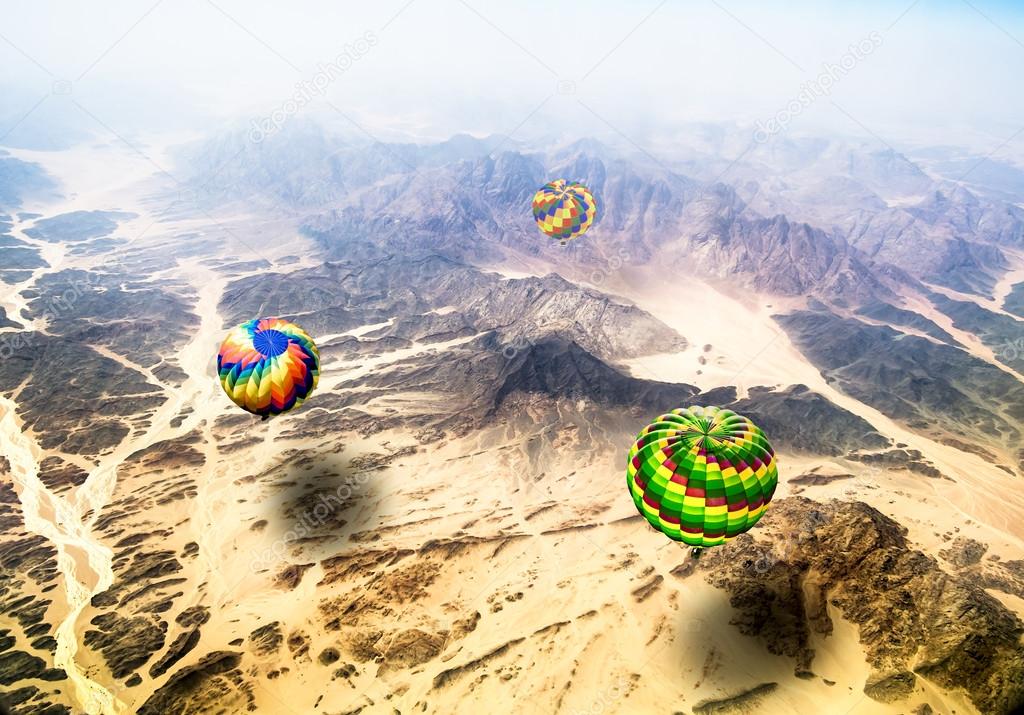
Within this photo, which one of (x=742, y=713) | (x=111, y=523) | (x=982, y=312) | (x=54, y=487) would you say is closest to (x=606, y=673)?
(x=742, y=713)

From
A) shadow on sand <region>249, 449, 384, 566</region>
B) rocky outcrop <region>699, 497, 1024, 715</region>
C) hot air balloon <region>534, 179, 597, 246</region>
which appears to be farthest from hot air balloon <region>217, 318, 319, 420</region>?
rocky outcrop <region>699, 497, 1024, 715</region>

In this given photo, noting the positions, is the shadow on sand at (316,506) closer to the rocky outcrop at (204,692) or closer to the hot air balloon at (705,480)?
the rocky outcrop at (204,692)

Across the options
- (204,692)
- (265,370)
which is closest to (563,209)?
(265,370)

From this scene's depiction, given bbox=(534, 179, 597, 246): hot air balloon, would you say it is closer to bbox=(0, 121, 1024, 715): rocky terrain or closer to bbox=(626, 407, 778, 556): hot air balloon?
bbox=(0, 121, 1024, 715): rocky terrain

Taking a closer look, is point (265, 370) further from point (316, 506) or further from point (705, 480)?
point (705, 480)

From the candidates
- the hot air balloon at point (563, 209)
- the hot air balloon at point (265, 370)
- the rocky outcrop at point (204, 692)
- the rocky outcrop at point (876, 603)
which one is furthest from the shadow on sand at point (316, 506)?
the hot air balloon at point (563, 209)

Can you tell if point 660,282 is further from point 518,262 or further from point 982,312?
point 982,312
